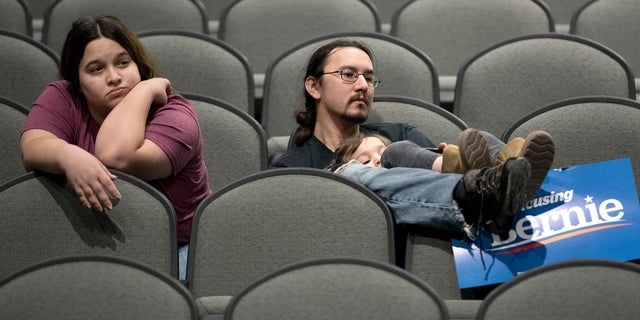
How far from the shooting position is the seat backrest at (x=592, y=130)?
1677 mm

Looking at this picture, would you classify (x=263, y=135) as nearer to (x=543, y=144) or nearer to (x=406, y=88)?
(x=406, y=88)

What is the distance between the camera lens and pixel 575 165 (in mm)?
1676

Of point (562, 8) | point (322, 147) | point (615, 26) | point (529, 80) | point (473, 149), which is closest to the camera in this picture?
point (473, 149)

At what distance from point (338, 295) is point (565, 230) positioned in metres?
0.41

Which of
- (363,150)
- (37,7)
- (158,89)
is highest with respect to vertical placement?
(158,89)

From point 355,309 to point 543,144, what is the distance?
1.29 ft

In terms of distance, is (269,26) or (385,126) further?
(269,26)

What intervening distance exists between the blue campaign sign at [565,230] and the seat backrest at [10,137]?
78 cm

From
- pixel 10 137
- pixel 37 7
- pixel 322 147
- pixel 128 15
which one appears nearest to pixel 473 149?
pixel 322 147

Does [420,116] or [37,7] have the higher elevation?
[420,116]

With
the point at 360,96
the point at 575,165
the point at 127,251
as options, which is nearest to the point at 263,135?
the point at 360,96

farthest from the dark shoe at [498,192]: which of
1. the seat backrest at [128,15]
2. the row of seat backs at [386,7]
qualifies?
the row of seat backs at [386,7]

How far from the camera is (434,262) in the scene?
148 cm

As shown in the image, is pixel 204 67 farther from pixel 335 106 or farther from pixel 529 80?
pixel 529 80
